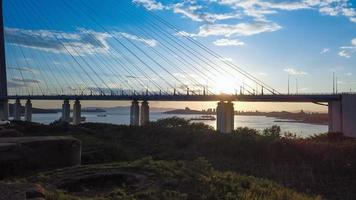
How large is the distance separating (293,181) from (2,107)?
7496 centimetres

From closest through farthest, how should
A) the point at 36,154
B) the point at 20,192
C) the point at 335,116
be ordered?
the point at 20,192
the point at 36,154
the point at 335,116

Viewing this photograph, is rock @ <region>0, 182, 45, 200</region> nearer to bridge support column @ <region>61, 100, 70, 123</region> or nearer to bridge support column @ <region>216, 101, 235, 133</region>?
bridge support column @ <region>216, 101, 235, 133</region>

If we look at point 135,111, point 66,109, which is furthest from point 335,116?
point 66,109

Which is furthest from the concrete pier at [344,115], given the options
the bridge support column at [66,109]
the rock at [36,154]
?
the bridge support column at [66,109]

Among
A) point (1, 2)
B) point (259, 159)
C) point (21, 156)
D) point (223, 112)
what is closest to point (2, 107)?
point (1, 2)

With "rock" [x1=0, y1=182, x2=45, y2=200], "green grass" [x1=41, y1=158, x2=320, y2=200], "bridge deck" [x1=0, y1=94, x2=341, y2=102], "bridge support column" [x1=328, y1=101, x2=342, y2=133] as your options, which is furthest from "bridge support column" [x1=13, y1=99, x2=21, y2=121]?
"rock" [x1=0, y1=182, x2=45, y2=200]

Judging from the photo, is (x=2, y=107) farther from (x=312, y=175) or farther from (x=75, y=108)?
(x=312, y=175)

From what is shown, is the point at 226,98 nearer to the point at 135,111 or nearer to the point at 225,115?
the point at 225,115

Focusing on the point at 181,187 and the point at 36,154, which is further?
the point at 36,154

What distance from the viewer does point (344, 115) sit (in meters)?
52.6

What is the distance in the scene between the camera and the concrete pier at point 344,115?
171 ft

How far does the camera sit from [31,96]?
100 m

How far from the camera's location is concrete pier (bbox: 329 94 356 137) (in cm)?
5203

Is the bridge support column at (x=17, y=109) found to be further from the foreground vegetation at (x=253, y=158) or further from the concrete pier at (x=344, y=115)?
the foreground vegetation at (x=253, y=158)
